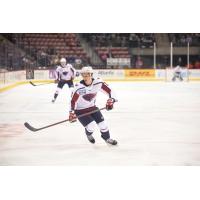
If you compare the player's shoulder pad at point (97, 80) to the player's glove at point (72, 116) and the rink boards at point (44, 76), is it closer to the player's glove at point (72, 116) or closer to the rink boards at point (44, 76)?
the rink boards at point (44, 76)

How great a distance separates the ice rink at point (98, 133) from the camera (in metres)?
4.80

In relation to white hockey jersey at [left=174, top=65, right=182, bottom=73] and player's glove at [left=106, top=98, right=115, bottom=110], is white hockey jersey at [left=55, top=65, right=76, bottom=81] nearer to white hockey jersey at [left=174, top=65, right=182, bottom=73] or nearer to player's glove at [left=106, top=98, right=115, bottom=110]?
player's glove at [left=106, top=98, right=115, bottom=110]

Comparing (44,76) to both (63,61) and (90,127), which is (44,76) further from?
(90,127)

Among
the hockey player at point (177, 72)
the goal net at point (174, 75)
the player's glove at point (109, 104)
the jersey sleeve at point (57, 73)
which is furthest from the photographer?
the hockey player at point (177, 72)

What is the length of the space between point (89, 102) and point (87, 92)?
0.35 feet

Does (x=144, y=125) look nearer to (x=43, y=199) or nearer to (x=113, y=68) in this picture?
(x=113, y=68)

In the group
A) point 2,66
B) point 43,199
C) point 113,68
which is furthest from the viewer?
point 113,68

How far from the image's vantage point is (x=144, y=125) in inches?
204

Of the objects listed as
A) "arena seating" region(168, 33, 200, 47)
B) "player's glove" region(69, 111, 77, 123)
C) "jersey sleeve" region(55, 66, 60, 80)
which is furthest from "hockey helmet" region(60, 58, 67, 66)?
"arena seating" region(168, 33, 200, 47)

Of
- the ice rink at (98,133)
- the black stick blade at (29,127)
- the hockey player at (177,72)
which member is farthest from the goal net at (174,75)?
the black stick blade at (29,127)

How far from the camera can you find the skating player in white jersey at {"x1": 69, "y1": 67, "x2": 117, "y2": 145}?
4.98m

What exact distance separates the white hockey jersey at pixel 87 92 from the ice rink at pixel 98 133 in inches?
2.9
